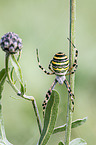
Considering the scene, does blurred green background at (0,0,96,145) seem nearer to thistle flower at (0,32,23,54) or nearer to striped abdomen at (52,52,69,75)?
striped abdomen at (52,52,69,75)

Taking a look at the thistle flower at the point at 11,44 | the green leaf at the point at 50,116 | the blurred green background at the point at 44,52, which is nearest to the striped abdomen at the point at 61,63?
the green leaf at the point at 50,116

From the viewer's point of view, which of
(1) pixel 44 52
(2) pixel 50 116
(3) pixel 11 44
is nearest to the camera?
(3) pixel 11 44

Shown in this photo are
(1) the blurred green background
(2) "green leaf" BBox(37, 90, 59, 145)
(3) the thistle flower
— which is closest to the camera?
(3) the thistle flower

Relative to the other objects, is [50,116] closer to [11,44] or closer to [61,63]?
[61,63]

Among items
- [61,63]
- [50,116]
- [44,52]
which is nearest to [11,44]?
[61,63]

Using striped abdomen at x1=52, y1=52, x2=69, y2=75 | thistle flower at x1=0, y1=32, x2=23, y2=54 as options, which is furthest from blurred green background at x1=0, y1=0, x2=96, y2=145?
thistle flower at x1=0, y1=32, x2=23, y2=54
